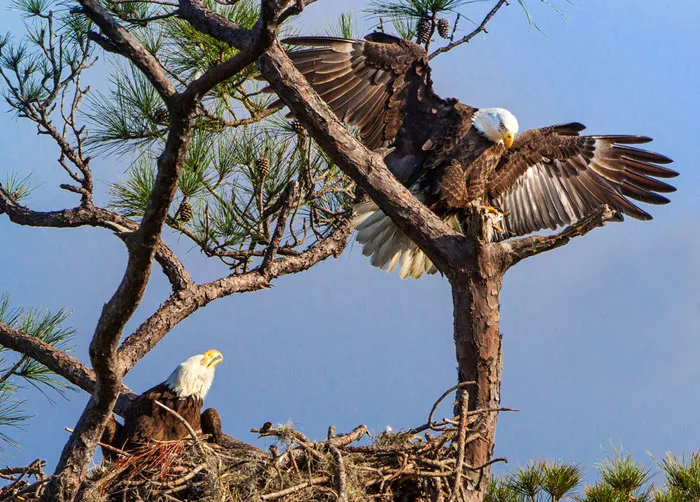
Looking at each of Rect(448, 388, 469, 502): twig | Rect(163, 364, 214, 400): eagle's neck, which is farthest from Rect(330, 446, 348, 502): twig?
Rect(163, 364, 214, 400): eagle's neck

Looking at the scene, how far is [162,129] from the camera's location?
4.68 meters

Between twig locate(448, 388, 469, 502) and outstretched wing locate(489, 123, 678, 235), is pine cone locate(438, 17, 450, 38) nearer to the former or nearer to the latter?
outstretched wing locate(489, 123, 678, 235)

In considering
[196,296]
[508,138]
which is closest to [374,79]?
[508,138]

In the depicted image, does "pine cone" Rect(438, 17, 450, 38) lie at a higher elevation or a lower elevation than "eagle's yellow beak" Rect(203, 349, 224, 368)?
higher

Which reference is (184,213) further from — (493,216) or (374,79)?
(493,216)

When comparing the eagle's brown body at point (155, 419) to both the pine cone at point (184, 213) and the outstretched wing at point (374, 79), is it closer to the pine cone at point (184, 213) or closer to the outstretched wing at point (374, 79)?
the pine cone at point (184, 213)

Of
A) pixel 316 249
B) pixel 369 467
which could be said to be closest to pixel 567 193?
pixel 316 249

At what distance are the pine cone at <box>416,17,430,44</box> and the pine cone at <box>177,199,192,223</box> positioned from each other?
5.15ft

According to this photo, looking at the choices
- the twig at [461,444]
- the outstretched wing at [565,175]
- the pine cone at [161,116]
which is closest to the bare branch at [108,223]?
the pine cone at [161,116]

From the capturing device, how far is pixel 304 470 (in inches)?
116

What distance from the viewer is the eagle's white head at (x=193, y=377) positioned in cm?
Result: 368

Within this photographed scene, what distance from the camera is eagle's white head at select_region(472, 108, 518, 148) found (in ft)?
15.2

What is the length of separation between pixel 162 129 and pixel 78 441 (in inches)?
84.3

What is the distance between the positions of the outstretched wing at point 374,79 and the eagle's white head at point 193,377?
4.36 ft
